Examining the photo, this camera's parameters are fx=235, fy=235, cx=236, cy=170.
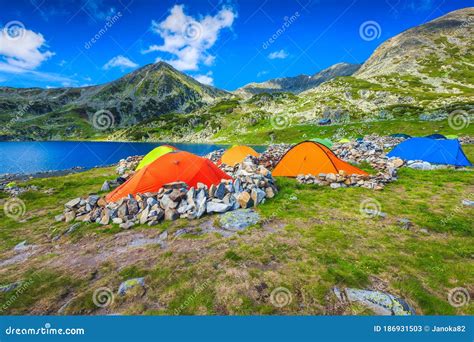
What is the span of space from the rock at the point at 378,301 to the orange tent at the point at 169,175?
10.4 metres

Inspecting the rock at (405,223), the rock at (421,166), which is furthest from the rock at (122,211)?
the rock at (421,166)

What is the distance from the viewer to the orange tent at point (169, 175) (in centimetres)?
1414

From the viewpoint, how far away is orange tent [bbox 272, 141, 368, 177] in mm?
18234

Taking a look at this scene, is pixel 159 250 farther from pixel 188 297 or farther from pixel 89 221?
pixel 89 221

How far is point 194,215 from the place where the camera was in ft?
38.9

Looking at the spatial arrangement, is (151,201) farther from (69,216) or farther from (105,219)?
(69,216)

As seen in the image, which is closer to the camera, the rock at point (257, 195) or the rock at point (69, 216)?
the rock at point (69, 216)

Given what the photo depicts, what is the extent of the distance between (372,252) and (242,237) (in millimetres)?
4813

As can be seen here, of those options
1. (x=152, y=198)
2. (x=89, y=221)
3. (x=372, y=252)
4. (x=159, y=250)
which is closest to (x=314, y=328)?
(x=372, y=252)

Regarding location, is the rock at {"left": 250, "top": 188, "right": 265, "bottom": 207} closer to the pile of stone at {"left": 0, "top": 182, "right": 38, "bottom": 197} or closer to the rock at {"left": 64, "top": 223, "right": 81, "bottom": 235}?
the rock at {"left": 64, "top": 223, "right": 81, "bottom": 235}

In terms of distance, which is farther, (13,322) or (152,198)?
(152,198)

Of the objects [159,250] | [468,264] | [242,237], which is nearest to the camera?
[468,264]

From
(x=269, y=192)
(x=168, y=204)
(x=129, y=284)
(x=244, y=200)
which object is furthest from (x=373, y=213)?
(x=129, y=284)

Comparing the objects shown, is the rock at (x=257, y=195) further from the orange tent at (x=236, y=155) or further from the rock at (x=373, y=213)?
the orange tent at (x=236, y=155)
